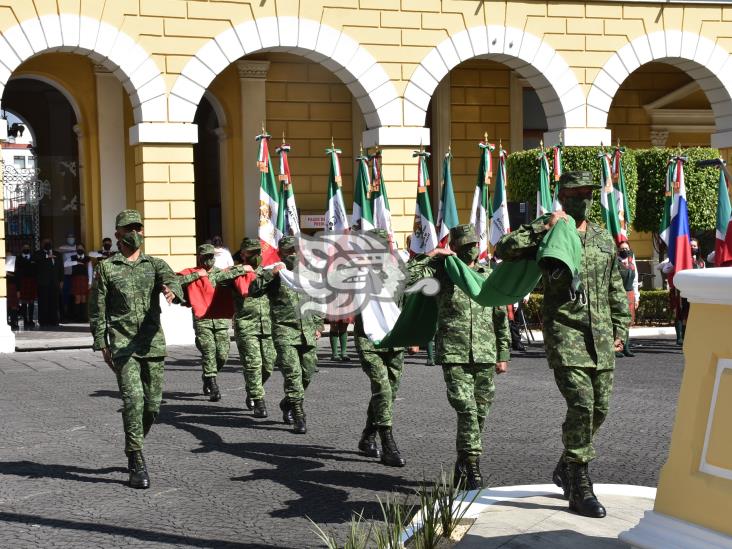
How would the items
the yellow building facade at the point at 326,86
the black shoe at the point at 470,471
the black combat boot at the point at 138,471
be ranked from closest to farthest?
the black shoe at the point at 470,471 → the black combat boot at the point at 138,471 → the yellow building facade at the point at 326,86

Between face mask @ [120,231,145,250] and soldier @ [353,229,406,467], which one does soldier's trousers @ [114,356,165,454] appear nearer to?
face mask @ [120,231,145,250]

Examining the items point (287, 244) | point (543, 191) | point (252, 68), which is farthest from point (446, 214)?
point (252, 68)

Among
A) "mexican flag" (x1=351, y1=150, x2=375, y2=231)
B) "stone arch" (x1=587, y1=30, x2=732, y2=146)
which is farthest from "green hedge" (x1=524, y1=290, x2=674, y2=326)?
"mexican flag" (x1=351, y1=150, x2=375, y2=231)

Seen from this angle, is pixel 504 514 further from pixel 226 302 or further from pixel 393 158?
pixel 393 158

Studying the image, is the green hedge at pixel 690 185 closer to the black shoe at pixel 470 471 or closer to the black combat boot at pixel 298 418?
the black combat boot at pixel 298 418

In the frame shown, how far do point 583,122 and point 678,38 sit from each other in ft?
8.48

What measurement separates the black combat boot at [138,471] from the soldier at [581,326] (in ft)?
9.70

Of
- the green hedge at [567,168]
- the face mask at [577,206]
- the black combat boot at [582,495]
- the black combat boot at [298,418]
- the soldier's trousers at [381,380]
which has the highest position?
the green hedge at [567,168]

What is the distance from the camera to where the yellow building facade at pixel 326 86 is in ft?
65.8

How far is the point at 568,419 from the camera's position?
22.9 ft

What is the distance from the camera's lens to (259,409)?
1170 centimetres

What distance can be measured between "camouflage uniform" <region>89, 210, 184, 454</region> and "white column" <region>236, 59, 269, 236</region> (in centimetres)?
1551

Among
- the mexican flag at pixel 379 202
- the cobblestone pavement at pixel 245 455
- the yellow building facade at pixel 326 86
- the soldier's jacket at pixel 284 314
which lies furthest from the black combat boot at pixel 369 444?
the yellow building facade at pixel 326 86

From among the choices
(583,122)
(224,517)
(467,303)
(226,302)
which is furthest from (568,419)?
(583,122)
